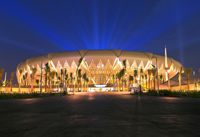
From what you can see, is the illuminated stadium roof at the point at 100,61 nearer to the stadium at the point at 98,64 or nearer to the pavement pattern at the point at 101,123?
the stadium at the point at 98,64

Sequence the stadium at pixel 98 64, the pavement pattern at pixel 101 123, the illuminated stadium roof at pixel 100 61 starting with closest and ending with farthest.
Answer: the pavement pattern at pixel 101 123
the stadium at pixel 98 64
the illuminated stadium roof at pixel 100 61

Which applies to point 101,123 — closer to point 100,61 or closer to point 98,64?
point 100,61

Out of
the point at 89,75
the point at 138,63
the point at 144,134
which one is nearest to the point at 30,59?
the point at 89,75

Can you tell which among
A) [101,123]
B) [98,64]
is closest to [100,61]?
[98,64]

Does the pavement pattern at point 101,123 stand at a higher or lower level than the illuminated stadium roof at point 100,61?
lower

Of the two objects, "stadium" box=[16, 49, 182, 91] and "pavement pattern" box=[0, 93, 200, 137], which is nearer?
"pavement pattern" box=[0, 93, 200, 137]

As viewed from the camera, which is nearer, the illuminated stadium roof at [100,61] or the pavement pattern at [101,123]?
the pavement pattern at [101,123]

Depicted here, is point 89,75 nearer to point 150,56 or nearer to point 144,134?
point 150,56

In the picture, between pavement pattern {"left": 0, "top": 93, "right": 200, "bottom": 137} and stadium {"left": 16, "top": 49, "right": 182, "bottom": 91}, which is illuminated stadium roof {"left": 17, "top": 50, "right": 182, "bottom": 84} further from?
pavement pattern {"left": 0, "top": 93, "right": 200, "bottom": 137}

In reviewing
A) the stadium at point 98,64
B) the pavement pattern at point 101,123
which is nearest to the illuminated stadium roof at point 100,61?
the stadium at point 98,64

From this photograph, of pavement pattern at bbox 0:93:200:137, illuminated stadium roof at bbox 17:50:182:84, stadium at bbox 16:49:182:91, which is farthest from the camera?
illuminated stadium roof at bbox 17:50:182:84

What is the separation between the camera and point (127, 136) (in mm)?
7438

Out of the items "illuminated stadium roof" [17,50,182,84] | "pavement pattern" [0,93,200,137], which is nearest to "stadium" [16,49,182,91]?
"illuminated stadium roof" [17,50,182,84]

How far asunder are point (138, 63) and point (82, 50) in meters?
37.2
